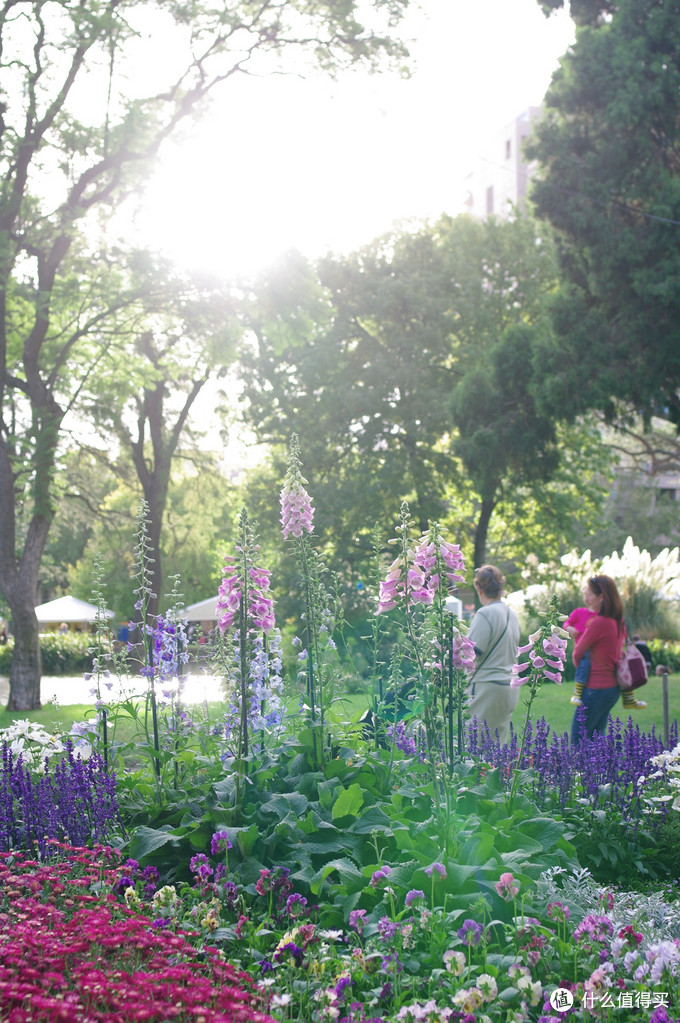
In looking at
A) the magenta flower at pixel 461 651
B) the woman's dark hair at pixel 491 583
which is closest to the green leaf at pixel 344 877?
the magenta flower at pixel 461 651

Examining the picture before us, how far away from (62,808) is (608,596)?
4693mm

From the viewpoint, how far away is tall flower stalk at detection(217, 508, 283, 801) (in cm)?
420

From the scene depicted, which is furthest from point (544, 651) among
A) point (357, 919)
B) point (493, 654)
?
point (493, 654)

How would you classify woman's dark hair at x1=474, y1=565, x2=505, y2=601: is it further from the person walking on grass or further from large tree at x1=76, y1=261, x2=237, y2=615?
large tree at x1=76, y1=261, x2=237, y2=615

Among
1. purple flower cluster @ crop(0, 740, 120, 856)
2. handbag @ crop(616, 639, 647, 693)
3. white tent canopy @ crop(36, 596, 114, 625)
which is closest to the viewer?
purple flower cluster @ crop(0, 740, 120, 856)

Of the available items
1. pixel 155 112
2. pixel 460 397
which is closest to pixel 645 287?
pixel 460 397

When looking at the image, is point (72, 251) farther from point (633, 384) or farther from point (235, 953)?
point (235, 953)

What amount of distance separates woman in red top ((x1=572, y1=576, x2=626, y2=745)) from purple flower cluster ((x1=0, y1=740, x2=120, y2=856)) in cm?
419

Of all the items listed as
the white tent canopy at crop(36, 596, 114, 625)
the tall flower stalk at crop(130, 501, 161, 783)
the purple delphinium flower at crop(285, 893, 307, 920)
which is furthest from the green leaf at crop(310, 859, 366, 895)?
the white tent canopy at crop(36, 596, 114, 625)

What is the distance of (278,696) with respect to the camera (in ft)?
15.9

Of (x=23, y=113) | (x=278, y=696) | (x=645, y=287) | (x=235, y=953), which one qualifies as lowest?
(x=235, y=953)

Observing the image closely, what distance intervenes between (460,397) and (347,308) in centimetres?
844

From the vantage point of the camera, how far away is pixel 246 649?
14.4ft

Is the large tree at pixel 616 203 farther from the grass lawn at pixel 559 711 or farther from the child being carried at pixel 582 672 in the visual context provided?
the child being carried at pixel 582 672
